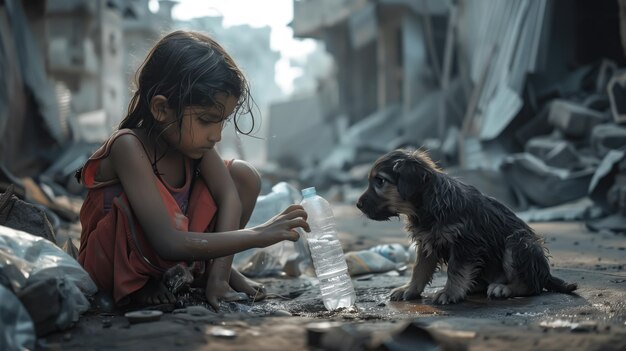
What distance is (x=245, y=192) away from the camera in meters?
3.75

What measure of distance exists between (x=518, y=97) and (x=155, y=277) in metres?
8.78

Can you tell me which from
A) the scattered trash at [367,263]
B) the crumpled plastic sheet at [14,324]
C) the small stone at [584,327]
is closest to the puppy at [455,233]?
the scattered trash at [367,263]

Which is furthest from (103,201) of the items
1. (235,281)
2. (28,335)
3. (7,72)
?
(7,72)

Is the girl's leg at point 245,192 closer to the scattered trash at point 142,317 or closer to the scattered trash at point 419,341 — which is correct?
the scattered trash at point 142,317

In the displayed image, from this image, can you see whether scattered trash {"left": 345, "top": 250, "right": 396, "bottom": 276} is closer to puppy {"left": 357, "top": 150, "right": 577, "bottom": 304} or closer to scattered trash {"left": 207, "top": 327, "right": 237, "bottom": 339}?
puppy {"left": 357, "top": 150, "right": 577, "bottom": 304}

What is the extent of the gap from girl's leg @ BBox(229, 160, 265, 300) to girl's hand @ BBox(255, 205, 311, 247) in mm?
629

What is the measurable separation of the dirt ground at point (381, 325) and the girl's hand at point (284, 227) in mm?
344

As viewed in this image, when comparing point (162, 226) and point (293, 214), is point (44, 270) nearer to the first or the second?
point (162, 226)

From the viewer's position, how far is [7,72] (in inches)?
365

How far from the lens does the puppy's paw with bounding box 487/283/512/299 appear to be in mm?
3518

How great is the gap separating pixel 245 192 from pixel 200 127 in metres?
0.62

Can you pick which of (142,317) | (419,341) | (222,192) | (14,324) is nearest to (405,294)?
(222,192)

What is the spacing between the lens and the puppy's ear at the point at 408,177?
142 inches

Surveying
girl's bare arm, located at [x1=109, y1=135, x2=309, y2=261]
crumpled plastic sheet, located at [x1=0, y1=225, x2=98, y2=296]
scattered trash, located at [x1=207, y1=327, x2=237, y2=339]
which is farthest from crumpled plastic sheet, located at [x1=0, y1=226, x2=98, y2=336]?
scattered trash, located at [x1=207, y1=327, x2=237, y2=339]
